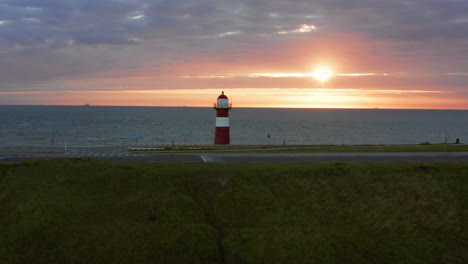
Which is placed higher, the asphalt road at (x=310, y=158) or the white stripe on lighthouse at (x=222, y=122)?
the white stripe on lighthouse at (x=222, y=122)

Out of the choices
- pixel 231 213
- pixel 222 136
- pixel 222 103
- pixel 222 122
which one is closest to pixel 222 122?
pixel 222 122

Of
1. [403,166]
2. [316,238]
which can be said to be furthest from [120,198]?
[403,166]

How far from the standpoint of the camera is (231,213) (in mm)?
14250

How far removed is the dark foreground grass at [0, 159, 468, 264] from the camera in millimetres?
12078

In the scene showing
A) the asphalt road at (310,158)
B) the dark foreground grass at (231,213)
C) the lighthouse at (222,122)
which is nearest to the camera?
the dark foreground grass at (231,213)

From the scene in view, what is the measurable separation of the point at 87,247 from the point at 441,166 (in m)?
17.4

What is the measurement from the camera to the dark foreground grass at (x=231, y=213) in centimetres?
1208

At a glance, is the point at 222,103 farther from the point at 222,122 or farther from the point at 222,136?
the point at 222,136

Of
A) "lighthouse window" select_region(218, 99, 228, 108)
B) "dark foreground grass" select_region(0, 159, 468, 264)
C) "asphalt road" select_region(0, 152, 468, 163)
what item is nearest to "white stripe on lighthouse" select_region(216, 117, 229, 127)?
"lighthouse window" select_region(218, 99, 228, 108)

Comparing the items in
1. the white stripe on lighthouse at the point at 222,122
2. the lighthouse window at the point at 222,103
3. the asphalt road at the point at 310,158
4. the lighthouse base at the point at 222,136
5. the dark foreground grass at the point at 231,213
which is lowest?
the dark foreground grass at the point at 231,213

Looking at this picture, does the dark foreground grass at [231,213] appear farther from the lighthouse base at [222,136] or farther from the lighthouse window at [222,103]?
the lighthouse window at [222,103]

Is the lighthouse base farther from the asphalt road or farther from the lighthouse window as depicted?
the asphalt road

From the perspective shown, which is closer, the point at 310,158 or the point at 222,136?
the point at 310,158

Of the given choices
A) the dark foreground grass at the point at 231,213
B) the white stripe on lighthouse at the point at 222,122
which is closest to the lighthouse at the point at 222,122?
the white stripe on lighthouse at the point at 222,122
